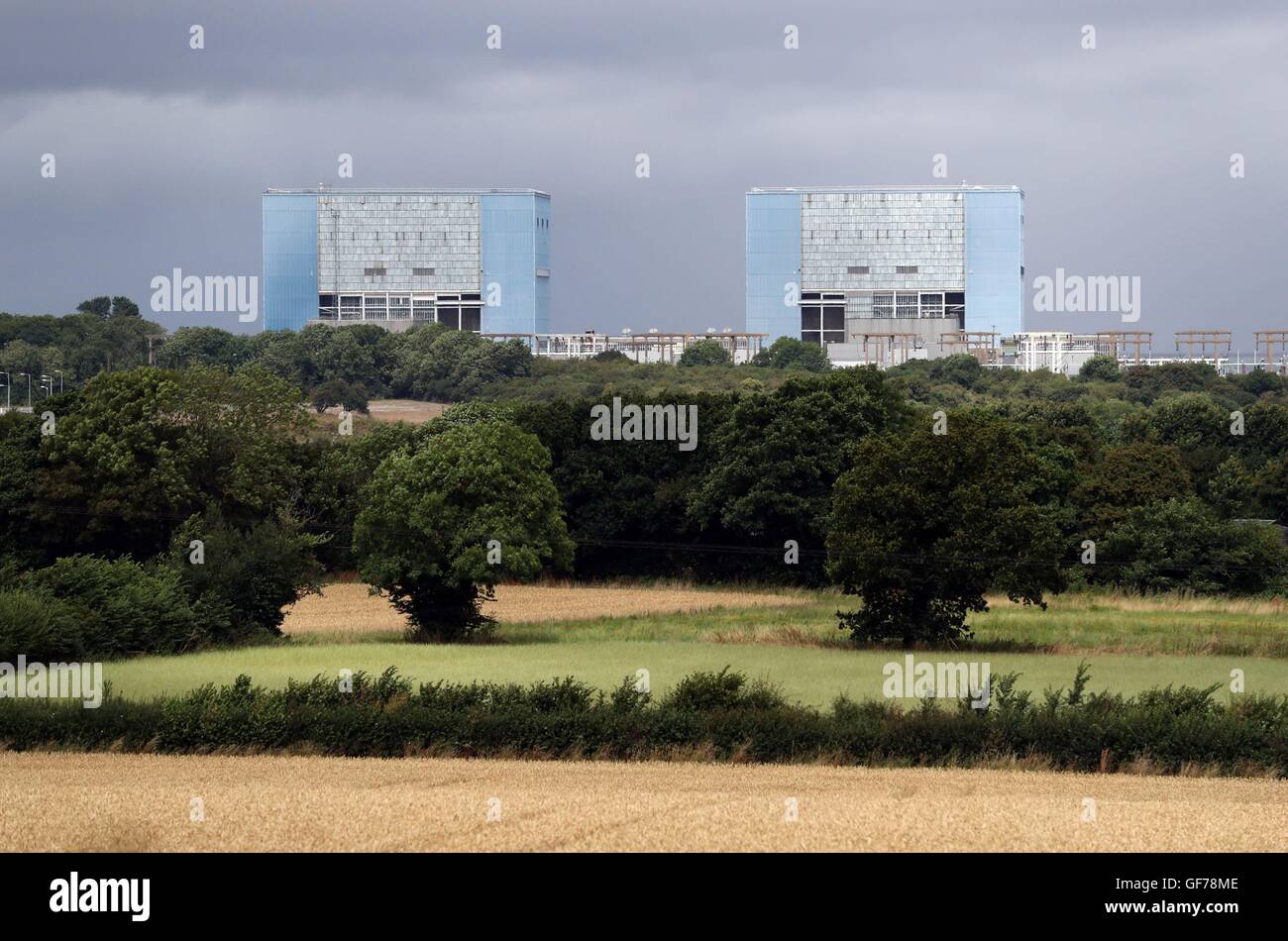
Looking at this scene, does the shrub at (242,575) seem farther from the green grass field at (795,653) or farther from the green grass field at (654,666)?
the green grass field at (654,666)

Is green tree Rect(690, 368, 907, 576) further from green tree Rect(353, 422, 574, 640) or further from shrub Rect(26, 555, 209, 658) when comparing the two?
shrub Rect(26, 555, 209, 658)

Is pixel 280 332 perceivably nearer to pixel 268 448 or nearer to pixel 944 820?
pixel 268 448

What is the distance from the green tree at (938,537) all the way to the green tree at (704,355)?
123566mm

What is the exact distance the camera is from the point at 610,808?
21891mm

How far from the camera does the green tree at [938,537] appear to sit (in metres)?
49.5

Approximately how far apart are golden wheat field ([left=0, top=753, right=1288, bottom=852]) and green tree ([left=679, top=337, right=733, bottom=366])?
14826 centimetres

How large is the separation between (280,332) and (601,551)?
362ft

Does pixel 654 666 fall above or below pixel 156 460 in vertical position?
below

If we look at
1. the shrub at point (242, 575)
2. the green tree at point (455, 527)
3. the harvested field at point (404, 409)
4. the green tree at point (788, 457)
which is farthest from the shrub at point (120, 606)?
the harvested field at point (404, 409)

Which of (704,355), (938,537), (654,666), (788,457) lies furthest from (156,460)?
(704,355)

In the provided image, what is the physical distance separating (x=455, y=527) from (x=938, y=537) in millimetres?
15521

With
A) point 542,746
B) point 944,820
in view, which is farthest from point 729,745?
point 944,820

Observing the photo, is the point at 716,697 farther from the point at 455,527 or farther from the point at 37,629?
the point at 455,527
